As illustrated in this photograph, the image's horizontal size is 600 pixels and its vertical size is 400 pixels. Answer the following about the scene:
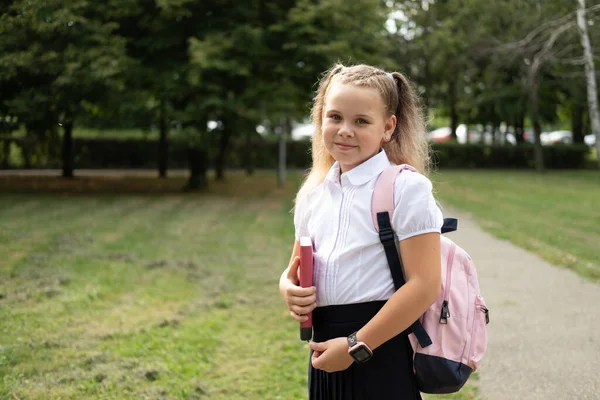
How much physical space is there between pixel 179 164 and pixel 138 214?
57.9 feet

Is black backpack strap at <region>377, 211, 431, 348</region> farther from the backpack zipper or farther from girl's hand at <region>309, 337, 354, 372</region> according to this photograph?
girl's hand at <region>309, 337, 354, 372</region>

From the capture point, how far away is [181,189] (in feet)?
59.7

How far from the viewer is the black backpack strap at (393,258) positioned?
6.30 ft

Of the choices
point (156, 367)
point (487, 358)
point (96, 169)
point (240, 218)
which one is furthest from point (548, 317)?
point (96, 169)

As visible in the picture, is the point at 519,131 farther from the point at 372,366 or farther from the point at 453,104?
the point at 372,366

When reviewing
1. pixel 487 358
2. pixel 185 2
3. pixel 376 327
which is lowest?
pixel 487 358

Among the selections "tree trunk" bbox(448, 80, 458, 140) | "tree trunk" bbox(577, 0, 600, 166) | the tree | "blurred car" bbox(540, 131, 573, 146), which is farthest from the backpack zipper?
"blurred car" bbox(540, 131, 573, 146)

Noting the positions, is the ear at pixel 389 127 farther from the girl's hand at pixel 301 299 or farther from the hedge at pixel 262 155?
the hedge at pixel 262 155

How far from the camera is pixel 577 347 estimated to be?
15.1ft

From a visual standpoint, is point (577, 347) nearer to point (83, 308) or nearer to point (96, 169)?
point (83, 308)

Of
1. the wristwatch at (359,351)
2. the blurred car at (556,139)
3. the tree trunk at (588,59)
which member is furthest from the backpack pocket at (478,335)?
the blurred car at (556,139)

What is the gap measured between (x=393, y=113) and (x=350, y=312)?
25.7 inches

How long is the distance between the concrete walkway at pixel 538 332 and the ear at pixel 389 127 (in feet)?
7.59

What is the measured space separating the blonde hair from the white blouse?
0.13 m
